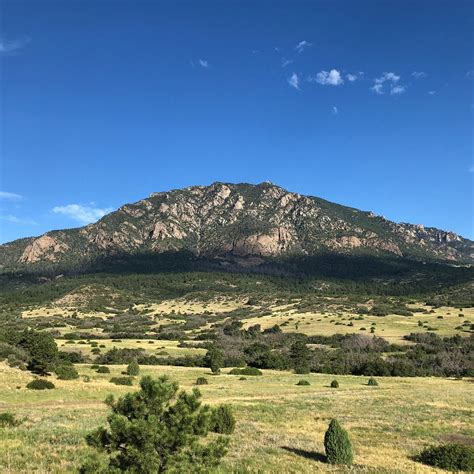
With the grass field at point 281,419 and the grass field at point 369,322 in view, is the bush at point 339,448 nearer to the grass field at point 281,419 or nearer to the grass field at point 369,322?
the grass field at point 281,419

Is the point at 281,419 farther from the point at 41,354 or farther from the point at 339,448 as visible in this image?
the point at 41,354

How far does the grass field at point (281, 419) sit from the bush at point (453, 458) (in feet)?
A: 2.60

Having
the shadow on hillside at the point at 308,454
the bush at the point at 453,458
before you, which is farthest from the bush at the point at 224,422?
the bush at the point at 453,458

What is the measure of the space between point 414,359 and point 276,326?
30.9 metres

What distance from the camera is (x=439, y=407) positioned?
31.6 meters

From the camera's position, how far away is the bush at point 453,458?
1616 centimetres

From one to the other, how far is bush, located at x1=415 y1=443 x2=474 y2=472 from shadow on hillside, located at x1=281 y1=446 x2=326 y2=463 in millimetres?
3815

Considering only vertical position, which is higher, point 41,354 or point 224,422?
point 224,422

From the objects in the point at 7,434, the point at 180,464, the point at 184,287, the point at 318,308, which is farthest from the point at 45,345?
the point at 184,287

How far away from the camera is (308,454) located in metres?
18.2

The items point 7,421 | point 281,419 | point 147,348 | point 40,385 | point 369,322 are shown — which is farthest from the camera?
point 369,322

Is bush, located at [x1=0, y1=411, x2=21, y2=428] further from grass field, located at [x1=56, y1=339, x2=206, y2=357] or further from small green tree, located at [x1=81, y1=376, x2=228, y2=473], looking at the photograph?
grass field, located at [x1=56, y1=339, x2=206, y2=357]

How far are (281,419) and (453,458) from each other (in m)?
11.6

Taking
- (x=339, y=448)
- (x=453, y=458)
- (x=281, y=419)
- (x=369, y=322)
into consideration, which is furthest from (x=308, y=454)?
(x=369, y=322)
